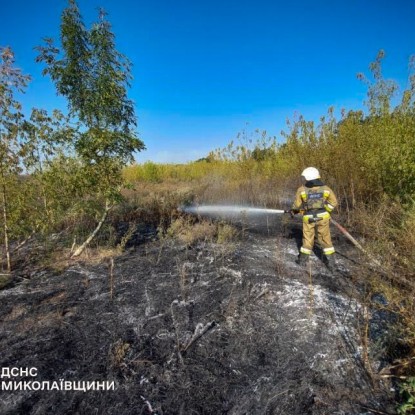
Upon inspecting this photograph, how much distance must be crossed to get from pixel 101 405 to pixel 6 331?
1784 millimetres

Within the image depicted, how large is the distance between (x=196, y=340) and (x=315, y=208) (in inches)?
124

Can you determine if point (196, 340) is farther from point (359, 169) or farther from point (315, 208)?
point (359, 169)

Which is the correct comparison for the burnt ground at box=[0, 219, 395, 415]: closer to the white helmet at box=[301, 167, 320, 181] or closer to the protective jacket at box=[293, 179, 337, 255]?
the protective jacket at box=[293, 179, 337, 255]

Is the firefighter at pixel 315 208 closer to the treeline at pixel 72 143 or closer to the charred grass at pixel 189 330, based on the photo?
the charred grass at pixel 189 330

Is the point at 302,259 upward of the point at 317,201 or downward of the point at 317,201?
downward

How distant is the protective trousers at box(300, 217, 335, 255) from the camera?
188 inches

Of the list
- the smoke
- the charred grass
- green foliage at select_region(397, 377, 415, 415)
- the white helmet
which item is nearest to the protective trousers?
the charred grass

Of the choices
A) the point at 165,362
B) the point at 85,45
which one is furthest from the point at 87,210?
the point at 165,362

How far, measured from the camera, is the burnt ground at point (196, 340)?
2.26 meters

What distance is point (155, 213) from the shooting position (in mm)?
9461

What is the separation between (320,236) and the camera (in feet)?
16.0

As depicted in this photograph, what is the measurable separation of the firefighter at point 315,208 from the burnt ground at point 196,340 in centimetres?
43

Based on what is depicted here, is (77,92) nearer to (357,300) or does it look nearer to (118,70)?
(118,70)

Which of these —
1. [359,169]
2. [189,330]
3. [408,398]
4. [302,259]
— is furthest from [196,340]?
[359,169]
